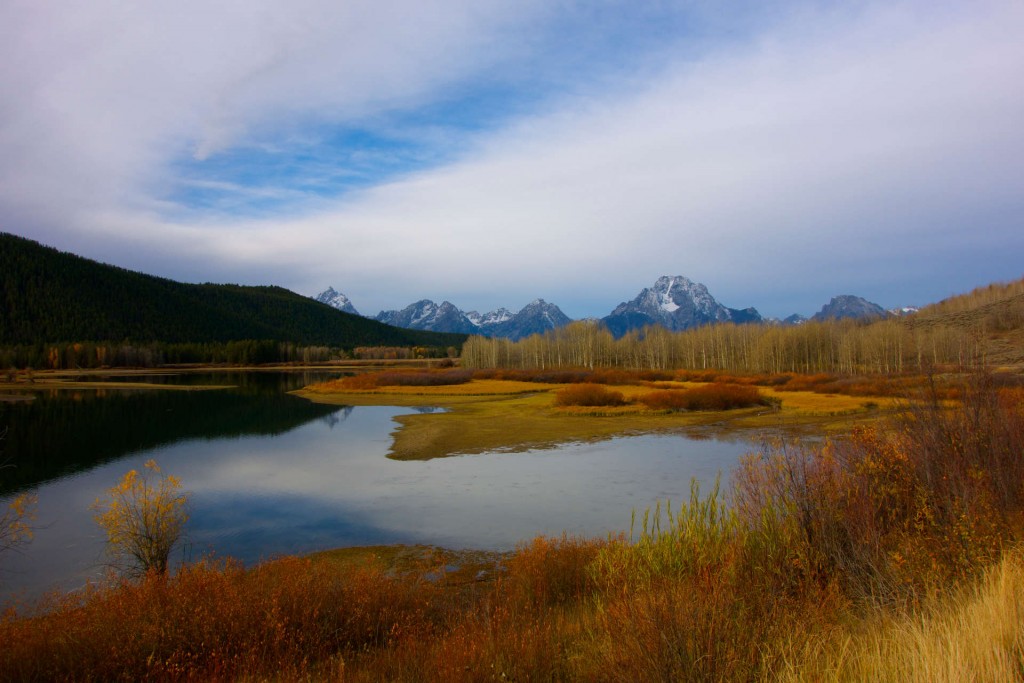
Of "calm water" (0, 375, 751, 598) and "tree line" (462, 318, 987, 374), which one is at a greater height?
"tree line" (462, 318, 987, 374)

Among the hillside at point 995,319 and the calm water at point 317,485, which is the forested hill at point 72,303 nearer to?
the calm water at point 317,485

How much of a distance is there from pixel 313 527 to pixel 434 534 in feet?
12.7

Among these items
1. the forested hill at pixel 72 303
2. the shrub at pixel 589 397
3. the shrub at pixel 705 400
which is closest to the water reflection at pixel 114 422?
the shrub at pixel 589 397

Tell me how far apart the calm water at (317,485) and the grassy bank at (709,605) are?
4.66 m

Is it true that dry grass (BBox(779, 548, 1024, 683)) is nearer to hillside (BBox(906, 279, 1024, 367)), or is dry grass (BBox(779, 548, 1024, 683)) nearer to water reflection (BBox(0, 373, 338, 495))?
water reflection (BBox(0, 373, 338, 495))

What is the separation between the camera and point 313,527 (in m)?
16.5

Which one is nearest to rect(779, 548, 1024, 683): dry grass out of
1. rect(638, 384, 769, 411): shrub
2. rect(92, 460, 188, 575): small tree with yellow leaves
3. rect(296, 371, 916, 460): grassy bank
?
rect(92, 460, 188, 575): small tree with yellow leaves

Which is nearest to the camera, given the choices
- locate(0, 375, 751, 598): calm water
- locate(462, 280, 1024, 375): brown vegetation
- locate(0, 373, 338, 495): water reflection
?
locate(0, 375, 751, 598): calm water

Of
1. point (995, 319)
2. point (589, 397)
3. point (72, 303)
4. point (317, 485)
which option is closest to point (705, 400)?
point (589, 397)

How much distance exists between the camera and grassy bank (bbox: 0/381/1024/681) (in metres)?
4.94

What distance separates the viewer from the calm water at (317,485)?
15.0 m

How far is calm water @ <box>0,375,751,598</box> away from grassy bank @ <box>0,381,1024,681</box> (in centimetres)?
466

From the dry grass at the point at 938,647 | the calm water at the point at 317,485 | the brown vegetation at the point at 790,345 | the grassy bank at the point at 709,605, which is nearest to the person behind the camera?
the dry grass at the point at 938,647

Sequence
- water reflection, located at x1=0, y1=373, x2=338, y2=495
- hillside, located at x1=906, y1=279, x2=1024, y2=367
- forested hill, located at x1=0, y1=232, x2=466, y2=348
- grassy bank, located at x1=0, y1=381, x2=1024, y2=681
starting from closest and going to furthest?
grassy bank, located at x1=0, y1=381, x2=1024, y2=681 → water reflection, located at x1=0, y1=373, x2=338, y2=495 → hillside, located at x1=906, y1=279, x2=1024, y2=367 → forested hill, located at x1=0, y1=232, x2=466, y2=348
